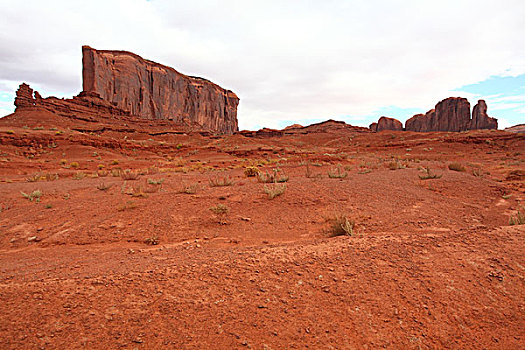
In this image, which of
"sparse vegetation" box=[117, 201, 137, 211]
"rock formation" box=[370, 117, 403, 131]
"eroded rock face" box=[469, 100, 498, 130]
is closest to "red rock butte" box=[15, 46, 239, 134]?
"sparse vegetation" box=[117, 201, 137, 211]

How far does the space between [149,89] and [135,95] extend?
567 centimetres

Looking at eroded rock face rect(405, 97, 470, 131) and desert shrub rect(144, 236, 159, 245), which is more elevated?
eroded rock face rect(405, 97, 470, 131)

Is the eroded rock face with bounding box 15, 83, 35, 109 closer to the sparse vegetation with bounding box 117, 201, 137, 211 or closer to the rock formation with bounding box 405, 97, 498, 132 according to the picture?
the sparse vegetation with bounding box 117, 201, 137, 211

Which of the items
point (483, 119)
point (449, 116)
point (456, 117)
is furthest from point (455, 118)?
point (483, 119)

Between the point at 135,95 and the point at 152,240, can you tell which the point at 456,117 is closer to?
the point at 135,95

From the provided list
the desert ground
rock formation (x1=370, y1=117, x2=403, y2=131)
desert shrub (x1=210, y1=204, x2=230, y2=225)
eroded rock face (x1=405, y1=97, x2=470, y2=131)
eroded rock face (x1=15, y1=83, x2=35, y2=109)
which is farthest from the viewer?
rock formation (x1=370, y1=117, x2=403, y2=131)

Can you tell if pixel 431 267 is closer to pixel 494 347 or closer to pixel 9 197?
pixel 494 347

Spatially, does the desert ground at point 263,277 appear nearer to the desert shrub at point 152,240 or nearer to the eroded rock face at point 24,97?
the desert shrub at point 152,240

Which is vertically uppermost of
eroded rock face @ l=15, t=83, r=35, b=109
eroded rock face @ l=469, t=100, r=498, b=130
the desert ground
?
eroded rock face @ l=469, t=100, r=498, b=130

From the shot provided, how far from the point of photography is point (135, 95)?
203 feet

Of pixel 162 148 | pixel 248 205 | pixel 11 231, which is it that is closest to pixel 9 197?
pixel 11 231

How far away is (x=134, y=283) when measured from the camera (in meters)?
2.44

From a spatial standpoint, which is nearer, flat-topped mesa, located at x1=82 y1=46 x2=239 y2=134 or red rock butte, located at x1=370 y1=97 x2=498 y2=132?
flat-topped mesa, located at x1=82 y1=46 x2=239 y2=134

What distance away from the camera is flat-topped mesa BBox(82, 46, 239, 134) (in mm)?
52719
